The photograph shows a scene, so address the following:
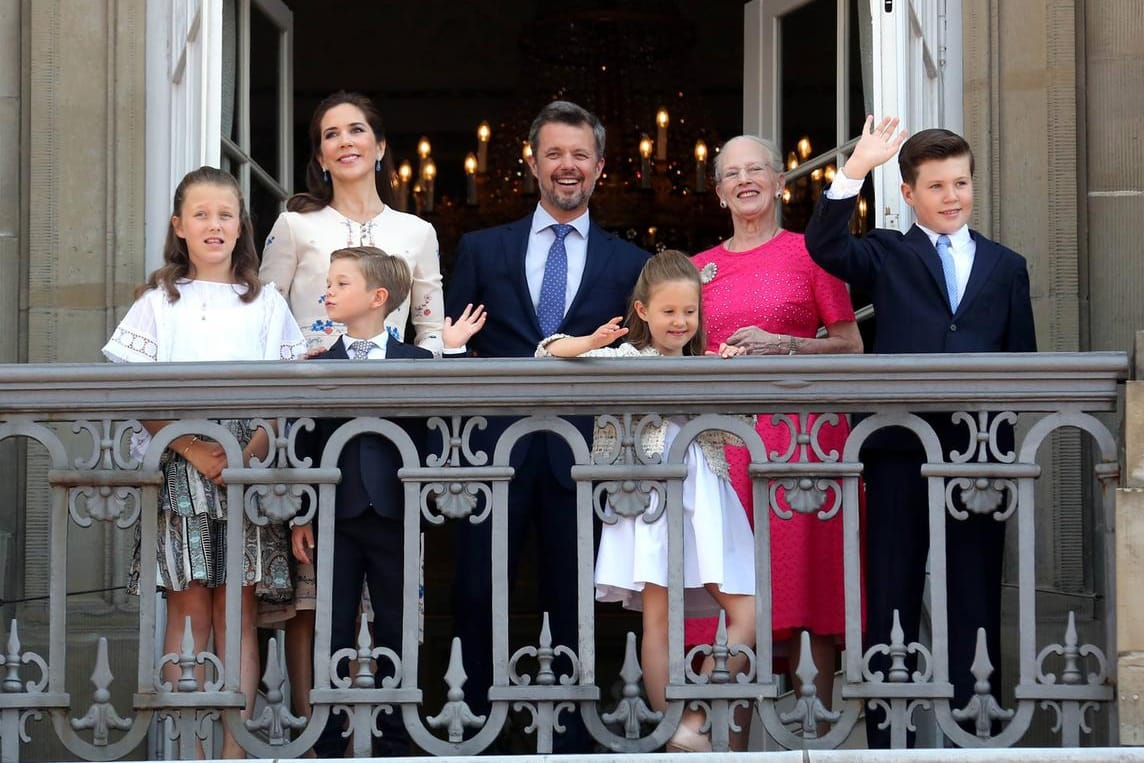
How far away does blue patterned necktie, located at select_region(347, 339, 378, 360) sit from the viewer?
18.1 ft

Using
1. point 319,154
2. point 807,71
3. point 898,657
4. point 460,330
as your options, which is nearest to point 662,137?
point 807,71

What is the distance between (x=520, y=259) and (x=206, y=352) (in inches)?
40.0

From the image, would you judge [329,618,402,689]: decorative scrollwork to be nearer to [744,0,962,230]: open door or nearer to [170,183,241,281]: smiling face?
[170,183,241,281]: smiling face

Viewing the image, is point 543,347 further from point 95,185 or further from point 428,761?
point 95,185

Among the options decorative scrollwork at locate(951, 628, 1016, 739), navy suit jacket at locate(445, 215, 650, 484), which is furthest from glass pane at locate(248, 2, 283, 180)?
decorative scrollwork at locate(951, 628, 1016, 739)

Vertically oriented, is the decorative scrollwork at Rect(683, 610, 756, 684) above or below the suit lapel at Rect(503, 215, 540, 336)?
below

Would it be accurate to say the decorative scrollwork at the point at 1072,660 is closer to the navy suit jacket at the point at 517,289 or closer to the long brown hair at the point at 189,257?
the navy suit jacket at the point at 517,289

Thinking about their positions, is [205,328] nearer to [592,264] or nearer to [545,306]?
[545,306]

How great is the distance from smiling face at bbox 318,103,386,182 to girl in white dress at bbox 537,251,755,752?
3.49 ft

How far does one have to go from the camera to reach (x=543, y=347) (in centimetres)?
532

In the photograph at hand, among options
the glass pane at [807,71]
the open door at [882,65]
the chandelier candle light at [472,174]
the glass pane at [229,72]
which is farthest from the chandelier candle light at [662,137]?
the glass pane at [229,72]

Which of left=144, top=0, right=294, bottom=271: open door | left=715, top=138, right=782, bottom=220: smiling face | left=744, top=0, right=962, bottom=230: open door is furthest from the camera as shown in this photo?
left=144, top=0, right=294, bottom=271: open door

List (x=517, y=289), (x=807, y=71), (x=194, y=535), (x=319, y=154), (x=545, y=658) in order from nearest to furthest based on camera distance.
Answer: (x=545, y=658)
(x=194, y=535)
(x=517, y=289)
(x=319, y=154)
(x=807, y=71)

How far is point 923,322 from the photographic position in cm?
558
